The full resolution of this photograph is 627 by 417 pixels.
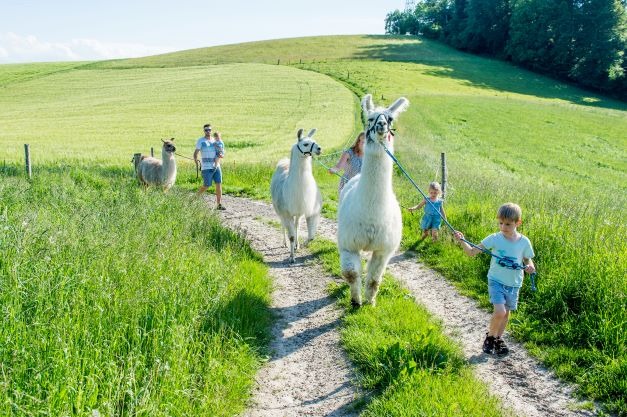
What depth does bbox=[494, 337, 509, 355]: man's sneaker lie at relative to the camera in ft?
15.9

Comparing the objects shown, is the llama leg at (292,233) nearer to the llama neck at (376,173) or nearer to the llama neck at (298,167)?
the llama neck at (298,167)

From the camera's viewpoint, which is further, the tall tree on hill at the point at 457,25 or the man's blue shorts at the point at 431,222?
the tall tree on hill at the point at 457,25

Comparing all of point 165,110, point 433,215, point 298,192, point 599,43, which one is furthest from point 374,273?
point 599,43

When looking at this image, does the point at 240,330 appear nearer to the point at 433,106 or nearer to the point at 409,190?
the point at 409,190

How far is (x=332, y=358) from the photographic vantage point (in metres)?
4.87

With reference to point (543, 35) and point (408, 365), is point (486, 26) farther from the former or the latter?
point (408, 365)

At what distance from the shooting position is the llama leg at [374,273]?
19.3 feet

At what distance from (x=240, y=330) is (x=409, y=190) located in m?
7.49

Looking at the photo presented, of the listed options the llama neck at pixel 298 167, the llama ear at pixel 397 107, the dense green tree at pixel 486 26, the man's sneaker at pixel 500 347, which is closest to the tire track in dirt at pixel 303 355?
the llama neck at pixel 298 167

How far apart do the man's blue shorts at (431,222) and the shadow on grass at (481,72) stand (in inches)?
1854

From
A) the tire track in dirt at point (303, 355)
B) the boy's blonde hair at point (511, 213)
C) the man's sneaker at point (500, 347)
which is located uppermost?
the boy's blonde hair at point (511, 213)

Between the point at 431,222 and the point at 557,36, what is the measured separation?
62913 millimetres

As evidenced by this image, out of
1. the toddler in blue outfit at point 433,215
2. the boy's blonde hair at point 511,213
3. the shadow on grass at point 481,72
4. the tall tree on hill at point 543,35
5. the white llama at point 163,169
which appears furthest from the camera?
the tall tree on hill at point 543,35

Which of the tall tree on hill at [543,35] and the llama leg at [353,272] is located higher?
the tall tree on hill at [543,35]
